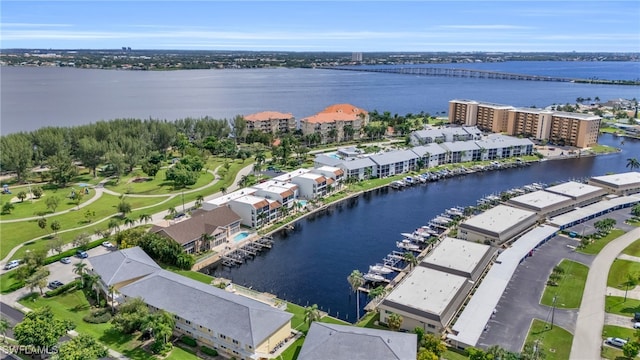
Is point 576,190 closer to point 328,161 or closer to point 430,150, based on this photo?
point 430,150

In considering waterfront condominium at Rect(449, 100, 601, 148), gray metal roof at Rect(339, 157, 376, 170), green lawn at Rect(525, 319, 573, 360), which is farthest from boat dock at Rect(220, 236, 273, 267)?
waterfront condominium at Rect(449, 100, 601, 148)

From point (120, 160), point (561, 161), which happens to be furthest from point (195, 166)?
point (561, 161)

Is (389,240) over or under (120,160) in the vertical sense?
under

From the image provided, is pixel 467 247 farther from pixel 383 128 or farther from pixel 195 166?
pixel 383 128

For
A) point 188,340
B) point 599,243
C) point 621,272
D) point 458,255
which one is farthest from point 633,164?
point 188,340

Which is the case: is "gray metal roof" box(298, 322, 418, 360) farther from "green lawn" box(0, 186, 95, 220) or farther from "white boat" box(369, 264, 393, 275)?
"green lawn" box(0, 186, 95, 220)
